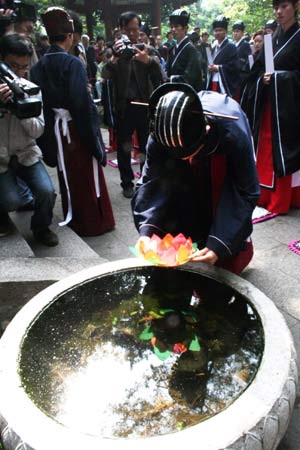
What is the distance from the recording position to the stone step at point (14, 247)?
2.94 m

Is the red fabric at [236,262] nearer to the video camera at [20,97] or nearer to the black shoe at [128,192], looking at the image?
the video camera at [20,97]

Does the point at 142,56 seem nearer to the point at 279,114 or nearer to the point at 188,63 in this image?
the point at 188,63

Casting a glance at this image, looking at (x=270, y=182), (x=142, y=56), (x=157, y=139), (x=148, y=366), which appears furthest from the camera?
(x=142, y=56)

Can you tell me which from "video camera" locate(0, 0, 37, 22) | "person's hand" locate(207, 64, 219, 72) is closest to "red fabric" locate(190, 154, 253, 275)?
"video camera" locate(0, 0, 37, 22)

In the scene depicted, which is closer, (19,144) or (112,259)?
(19,144)

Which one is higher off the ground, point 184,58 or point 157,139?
point 184,58

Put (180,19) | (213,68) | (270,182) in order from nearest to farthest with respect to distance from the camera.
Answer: (270,182), (180,19), (213,68)

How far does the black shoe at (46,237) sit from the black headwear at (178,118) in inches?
68.7

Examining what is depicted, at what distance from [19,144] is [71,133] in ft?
1.89

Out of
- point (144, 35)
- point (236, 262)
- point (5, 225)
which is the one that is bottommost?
point (236, 262)

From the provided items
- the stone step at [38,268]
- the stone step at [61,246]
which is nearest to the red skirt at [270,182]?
the stone step at [61,246]

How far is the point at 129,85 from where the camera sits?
15.9ft

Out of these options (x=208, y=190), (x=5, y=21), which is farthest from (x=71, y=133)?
(x=208, y=190)

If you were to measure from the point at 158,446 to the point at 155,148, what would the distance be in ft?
5.52
